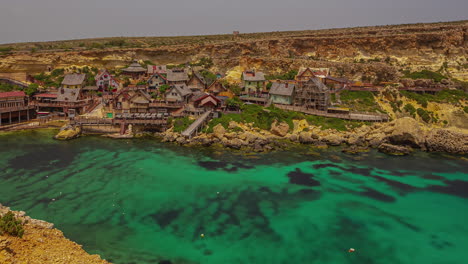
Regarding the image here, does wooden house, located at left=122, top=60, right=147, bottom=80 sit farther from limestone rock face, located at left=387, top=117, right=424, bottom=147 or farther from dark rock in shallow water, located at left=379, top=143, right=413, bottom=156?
dark rock in shallow water, located at left=379, top=143, right=413, bottom=156

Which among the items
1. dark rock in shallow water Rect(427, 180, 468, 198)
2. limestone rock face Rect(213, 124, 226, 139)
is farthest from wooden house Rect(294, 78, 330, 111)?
dark rock in shallow water Rect(427, 180, 468, 198)

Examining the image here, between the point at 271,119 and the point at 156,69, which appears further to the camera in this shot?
the point at 156,69

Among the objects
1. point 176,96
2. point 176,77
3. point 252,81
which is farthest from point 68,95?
point 252,81

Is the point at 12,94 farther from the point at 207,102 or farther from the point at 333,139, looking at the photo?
the point at 333,139

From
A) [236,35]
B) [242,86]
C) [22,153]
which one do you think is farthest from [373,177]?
[236,35]

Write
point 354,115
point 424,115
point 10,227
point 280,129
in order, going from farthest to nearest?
point 424,115 → point 354,115 → point 280,129 → point 10,227

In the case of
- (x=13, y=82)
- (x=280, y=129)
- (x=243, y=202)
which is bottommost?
(x=243, y=202)
